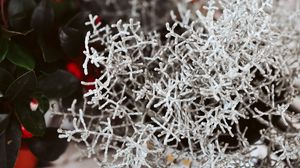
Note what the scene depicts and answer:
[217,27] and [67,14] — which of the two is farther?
[67,14]

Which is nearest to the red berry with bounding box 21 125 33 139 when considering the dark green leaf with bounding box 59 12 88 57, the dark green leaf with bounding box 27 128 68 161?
the dark green leaf with bounding box 27 128 68 161

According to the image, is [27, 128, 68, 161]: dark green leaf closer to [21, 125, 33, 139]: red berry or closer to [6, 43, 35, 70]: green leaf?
[21, 125, 33, 139]: red berry

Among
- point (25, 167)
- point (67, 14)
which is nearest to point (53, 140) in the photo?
point (25, 167)

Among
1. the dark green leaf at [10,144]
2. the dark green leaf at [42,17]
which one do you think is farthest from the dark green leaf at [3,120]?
the dark green leaf at [42,17]

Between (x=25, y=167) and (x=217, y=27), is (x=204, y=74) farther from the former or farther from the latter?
(x=25, y=167)

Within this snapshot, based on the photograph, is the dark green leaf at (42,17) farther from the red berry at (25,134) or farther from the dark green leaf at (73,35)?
the red berry at (25,134)

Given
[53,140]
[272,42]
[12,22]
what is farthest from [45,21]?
[272,42]

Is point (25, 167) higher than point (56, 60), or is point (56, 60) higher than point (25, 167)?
point (56, 60)

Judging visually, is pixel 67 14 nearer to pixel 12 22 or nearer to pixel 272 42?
pixel 12 22
